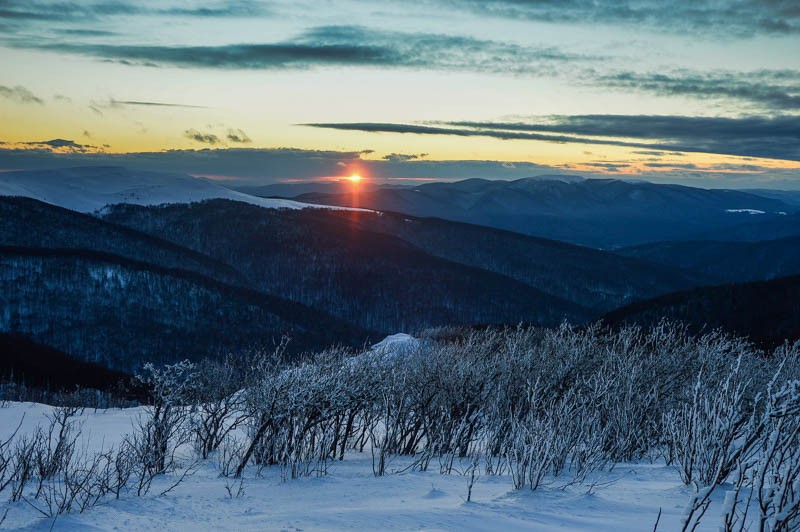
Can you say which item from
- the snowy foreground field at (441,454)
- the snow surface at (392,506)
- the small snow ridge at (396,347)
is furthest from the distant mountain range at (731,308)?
the snow surface at (392,506)

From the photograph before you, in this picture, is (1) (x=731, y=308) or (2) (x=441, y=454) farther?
(1) (x=731, y=308)

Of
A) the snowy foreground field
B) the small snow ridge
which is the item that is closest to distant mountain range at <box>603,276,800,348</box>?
the small snow ridge

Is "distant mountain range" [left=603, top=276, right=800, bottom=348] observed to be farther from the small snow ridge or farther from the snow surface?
the snow surface

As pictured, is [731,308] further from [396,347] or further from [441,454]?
[441,454]

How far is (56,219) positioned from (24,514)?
20337 cm

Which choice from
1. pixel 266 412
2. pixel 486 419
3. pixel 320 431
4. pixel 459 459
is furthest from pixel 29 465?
pixel 486 419

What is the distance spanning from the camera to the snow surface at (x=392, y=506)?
363 inches

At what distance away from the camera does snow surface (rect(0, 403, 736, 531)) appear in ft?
30.3

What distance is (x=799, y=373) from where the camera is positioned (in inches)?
722

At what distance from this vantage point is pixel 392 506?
10492 millimetres

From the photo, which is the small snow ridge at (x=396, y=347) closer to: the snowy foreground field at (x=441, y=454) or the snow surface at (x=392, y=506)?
the snowy foreground field at (x=441, y=454)

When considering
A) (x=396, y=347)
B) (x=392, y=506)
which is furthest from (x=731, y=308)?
(x=392, y=506)

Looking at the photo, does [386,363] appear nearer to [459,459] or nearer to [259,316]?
[459,459]

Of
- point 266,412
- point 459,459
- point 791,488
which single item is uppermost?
point 791,488
